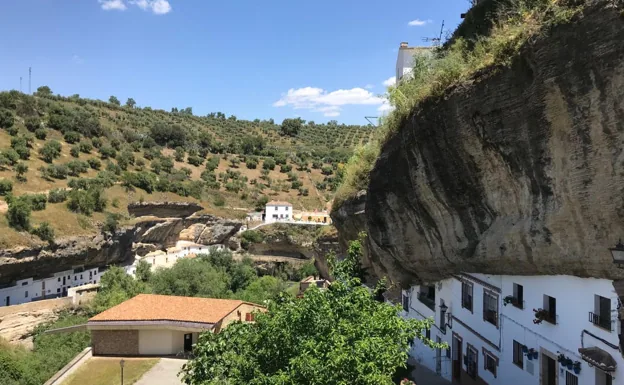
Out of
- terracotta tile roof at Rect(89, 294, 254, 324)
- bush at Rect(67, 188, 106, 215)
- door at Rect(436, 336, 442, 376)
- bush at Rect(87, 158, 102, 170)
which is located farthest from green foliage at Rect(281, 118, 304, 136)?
door at Rect(436, 336, 442, 376)

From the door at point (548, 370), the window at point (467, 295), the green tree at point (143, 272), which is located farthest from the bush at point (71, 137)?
the door at point (548, 370)

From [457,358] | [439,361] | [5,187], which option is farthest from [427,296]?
[5,187]

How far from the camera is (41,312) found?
32.2 meters

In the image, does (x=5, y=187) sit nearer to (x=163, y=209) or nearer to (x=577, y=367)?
(x=163, y=209)

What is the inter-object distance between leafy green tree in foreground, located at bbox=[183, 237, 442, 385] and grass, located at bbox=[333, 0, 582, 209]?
4578mm

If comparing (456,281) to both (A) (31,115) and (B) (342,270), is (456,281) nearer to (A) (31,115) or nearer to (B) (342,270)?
(B) (342,270)

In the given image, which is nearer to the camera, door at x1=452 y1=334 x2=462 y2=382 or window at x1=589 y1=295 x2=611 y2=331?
window at x1=589 y1=295 x2=611 y2=331

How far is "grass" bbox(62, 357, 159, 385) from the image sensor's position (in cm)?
1680

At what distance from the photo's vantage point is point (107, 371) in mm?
17688

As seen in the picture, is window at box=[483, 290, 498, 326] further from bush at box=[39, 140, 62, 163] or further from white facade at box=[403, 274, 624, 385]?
bush at box=[39, 140, 62, 163]

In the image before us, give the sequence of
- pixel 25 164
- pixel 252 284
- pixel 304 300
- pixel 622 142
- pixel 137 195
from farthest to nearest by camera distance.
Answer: pixel 137 195 → pixel 25 164 → pixel 252 284 → pixel 304 300 → pixel 622 142

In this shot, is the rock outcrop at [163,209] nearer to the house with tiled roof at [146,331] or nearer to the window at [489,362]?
the house with tiled roof at [146,331]

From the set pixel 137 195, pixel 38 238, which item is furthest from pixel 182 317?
pixel 137 195

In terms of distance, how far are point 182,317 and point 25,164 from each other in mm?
40442
